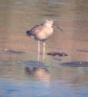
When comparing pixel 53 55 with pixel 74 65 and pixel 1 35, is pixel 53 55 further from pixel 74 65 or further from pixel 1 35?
pixel 1 35

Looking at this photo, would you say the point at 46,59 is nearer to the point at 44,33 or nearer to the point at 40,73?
the point at 44,33

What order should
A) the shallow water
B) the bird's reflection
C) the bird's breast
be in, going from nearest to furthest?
the shallow water < the bird's reflection < the bird's breast

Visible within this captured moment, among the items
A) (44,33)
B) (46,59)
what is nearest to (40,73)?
(46,59)

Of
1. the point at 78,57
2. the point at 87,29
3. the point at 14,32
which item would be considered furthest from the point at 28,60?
the point at 87,29

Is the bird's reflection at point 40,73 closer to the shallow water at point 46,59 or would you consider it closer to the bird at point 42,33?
the shallow water at point 46,59

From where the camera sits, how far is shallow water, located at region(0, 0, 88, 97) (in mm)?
9352

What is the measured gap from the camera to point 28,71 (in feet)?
34.3

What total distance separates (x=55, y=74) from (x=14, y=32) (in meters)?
4.20

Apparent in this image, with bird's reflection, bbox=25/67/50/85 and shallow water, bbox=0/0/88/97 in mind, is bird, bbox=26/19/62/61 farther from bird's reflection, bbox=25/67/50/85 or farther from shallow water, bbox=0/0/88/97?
bird's reflection, bbox=25/67/50/85

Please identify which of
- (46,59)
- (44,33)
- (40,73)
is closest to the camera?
(40,73)

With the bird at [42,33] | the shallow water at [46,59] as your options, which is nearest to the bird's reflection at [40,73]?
the shallow water at [46,59]

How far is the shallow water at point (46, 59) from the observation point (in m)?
9.35

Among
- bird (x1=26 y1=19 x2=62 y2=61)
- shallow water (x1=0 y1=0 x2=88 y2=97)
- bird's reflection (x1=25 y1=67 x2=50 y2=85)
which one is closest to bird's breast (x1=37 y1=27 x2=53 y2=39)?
bird (x1=26 y1=19 x2=62 y2=61)

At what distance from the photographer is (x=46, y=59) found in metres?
11.5
